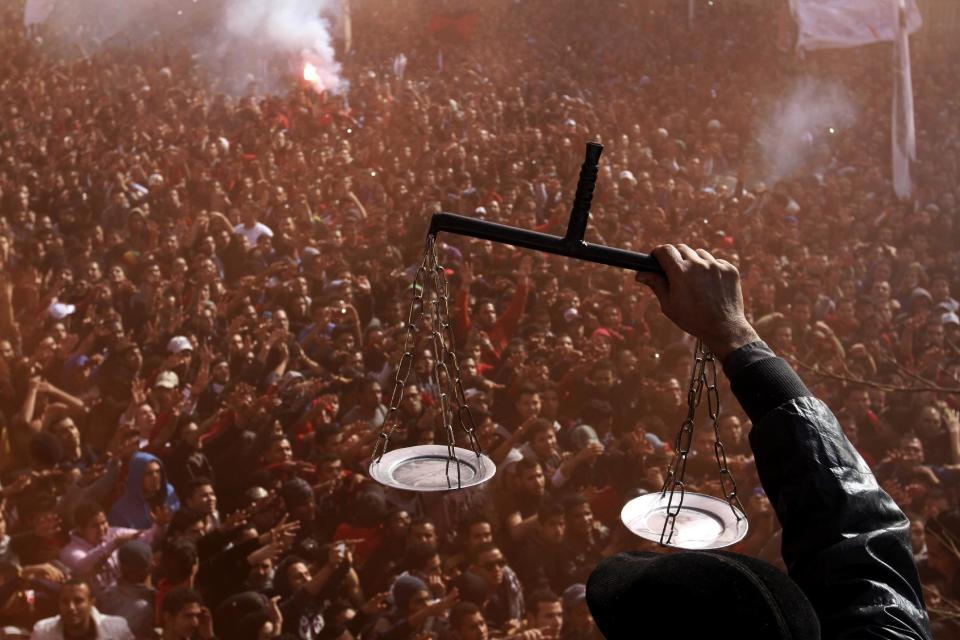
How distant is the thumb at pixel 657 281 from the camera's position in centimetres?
180

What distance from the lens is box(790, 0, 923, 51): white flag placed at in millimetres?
10203

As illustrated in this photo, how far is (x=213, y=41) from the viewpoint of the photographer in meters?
8.10

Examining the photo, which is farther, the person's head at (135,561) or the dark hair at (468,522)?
the dark hair at (468,522)

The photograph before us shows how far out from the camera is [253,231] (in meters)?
7.46

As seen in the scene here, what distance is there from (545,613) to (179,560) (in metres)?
2.52

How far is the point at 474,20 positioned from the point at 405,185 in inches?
85.6

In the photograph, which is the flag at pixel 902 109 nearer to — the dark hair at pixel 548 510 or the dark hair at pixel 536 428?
the dark hair at pixel 536 428

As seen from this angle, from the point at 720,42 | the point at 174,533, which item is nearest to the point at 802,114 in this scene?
the point at 720,42

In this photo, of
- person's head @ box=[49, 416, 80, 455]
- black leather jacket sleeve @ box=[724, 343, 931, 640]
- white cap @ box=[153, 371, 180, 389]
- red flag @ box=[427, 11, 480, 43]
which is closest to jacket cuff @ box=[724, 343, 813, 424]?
black leather jacket sleeve @ box=[724, 343, 931, 640]

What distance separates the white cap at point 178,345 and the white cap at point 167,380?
183 millimetres

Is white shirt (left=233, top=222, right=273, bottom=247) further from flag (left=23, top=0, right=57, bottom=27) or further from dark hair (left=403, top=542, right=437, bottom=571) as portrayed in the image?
dark hair (left=403, top=542, right=437, bottom=571)

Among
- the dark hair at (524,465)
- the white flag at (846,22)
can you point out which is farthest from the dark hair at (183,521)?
the white flag at (846,22)

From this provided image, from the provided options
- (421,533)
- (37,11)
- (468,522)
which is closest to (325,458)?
(421,533)

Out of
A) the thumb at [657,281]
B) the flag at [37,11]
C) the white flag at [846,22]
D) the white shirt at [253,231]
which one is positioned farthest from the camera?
the white flag at [846,22]
